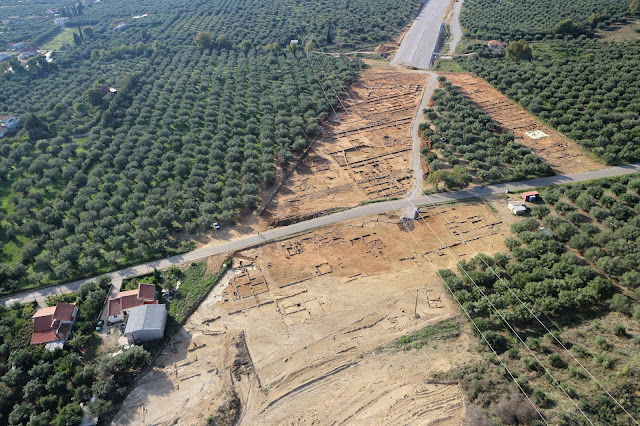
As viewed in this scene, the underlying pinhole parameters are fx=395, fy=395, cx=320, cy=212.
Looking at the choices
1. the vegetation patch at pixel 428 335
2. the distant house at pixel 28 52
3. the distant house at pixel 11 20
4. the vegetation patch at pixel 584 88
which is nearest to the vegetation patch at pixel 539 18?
the vegetation patch at pixel 584 88

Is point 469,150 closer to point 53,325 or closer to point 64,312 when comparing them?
point 64,312

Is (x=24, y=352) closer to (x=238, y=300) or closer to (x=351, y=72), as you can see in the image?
(x=238, y=300)

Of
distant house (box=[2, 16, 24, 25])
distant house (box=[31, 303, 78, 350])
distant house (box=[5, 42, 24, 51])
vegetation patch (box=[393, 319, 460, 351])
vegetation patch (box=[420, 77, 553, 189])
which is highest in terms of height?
distant house (box=[2, 16, 24, 25])

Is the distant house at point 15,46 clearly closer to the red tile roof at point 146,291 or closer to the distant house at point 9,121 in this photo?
the distant house at point 9,121

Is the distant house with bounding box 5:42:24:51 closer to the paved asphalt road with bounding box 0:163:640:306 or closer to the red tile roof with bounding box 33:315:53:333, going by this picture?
the paved asphalt road with bounding box 0:163:640:306

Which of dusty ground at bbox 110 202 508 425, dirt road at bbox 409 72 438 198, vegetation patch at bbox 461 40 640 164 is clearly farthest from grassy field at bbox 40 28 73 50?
vegetation patch at bbox 461 40 640 164

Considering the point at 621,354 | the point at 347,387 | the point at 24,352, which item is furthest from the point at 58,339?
the point at 621,354
